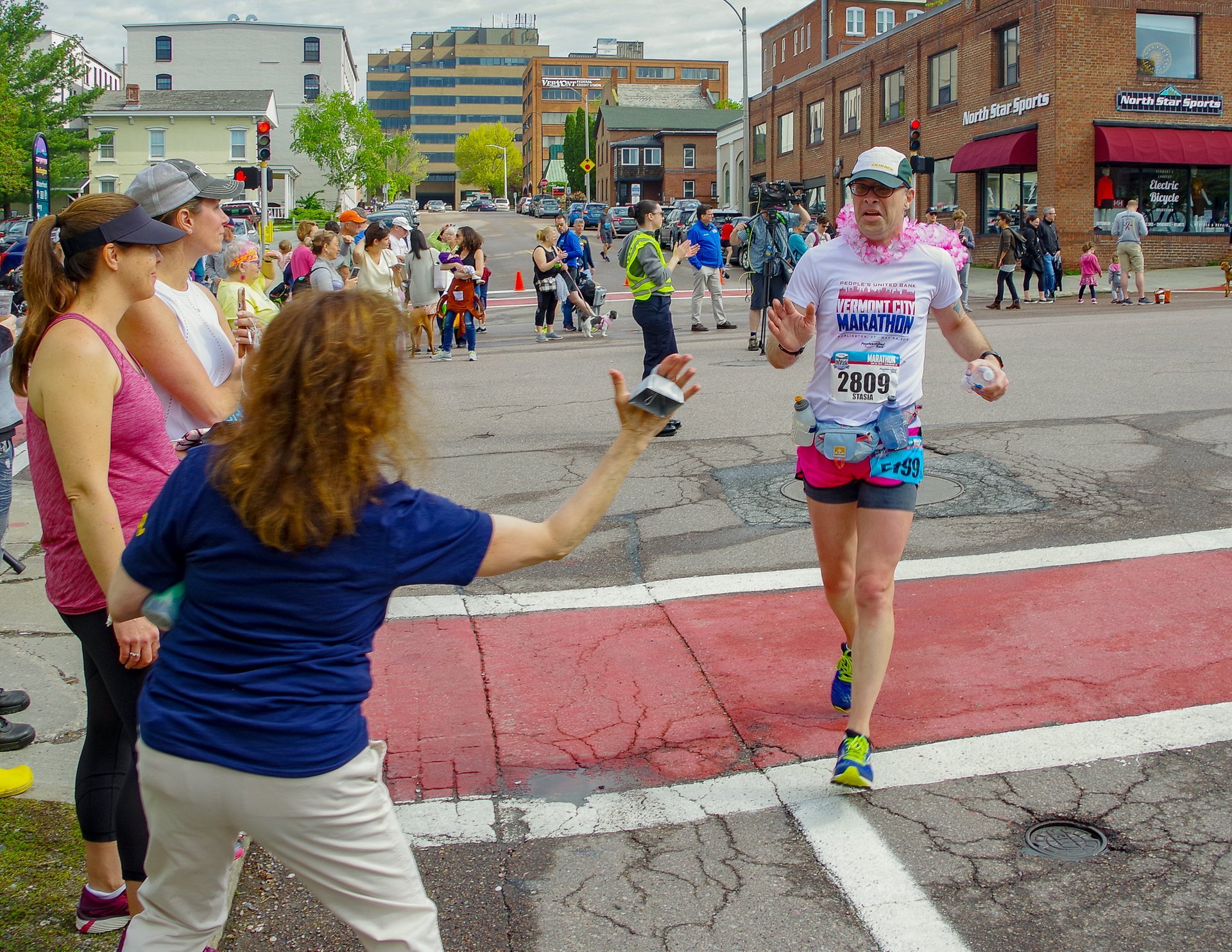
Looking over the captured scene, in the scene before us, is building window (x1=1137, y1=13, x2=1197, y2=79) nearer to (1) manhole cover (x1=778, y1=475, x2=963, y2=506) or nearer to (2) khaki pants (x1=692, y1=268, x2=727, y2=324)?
(2) khaki pants (x1=692, y1=268, x2=727, y2=324)


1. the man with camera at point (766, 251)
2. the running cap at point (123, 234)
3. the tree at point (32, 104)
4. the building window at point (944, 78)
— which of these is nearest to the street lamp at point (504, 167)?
the tree at point (32, 104)

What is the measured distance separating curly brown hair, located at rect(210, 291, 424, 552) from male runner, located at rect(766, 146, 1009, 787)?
2.22 metres

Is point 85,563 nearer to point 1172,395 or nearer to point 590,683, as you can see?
point 590,683

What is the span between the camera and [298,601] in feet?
7.04

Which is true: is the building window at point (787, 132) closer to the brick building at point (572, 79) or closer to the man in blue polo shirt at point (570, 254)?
the man in blue polo shirt at point (570, 254)

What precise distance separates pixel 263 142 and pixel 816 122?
106 feet

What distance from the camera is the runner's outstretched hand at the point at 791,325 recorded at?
4.11 m

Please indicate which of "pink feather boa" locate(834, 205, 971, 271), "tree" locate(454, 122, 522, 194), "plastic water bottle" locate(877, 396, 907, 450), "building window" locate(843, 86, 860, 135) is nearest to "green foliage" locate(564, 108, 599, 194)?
"tree" locate(454, 122, 522, 194)

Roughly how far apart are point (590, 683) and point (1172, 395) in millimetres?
7931

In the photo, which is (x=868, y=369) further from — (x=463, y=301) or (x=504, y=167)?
Answer: (x=504, y=167)

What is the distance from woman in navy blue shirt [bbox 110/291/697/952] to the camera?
214 cm

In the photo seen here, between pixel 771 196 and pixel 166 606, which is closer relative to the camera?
pixel 166 606

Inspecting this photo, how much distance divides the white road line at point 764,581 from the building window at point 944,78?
33.8 meters

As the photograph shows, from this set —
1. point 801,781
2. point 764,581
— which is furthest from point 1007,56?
point 801,781
